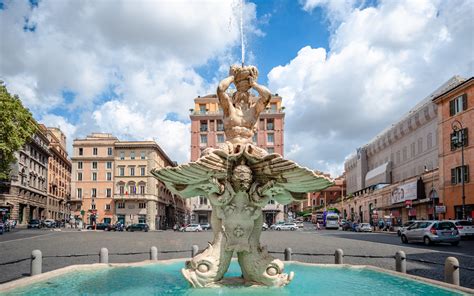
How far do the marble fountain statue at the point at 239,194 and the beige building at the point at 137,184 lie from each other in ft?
215

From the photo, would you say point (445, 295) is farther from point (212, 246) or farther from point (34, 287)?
point (34, 287)

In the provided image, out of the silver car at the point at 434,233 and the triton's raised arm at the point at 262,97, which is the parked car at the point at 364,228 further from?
the triton's raised arm at the point at 262,97

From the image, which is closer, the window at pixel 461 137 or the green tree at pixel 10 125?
the green tree at pixel 10 125

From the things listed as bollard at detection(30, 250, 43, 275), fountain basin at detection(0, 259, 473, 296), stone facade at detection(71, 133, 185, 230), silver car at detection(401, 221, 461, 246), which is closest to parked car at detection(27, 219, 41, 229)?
stone facade at detection(71, 133, 185, 230)

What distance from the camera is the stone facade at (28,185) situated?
54438 millimetres

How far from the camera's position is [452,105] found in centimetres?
3753

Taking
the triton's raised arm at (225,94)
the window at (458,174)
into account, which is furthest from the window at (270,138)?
the triton's raised arm at (225,94)

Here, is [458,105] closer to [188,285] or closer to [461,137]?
[461,137]

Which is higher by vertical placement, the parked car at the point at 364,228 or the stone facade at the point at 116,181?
the stone facade at the point at 116,181

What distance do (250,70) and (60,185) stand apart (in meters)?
84.8

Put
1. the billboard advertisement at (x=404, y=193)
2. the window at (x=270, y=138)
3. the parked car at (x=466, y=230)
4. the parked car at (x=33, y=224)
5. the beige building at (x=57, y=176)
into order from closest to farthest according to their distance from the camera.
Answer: the parked car at (x=466, y=230) → the billboard advertisement at (x=404, y=193) → the parked car at (x=33, y=224) → the window at (x=270, y=138) → the beige building at (x=57, y=176)

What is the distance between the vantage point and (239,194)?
272 inches

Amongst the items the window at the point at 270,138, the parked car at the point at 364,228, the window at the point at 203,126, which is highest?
the window at the point at 203,126

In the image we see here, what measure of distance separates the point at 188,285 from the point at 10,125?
1101 inches
